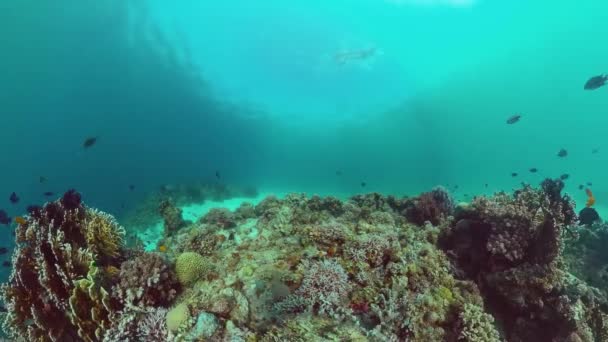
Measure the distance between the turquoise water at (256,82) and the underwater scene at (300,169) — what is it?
1.54 feet

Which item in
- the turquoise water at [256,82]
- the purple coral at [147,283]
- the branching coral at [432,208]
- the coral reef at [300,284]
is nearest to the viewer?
the coral reef at [300,284]

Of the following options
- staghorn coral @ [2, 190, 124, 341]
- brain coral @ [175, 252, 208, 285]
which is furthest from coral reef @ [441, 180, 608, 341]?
staghorn coral @ [2, 190, 124, 341]

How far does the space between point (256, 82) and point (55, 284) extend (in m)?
78.3

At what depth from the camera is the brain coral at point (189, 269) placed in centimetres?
564

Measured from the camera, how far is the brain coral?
5637 millimetres

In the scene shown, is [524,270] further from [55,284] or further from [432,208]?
[55,284]

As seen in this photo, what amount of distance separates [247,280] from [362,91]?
88.2 m

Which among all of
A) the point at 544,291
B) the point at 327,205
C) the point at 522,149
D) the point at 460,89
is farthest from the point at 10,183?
the point at 522,149

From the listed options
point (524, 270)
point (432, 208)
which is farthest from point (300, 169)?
point (524, 270)

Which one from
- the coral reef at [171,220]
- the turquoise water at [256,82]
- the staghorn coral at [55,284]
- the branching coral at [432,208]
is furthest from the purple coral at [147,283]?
the turquoise water at [256,82]

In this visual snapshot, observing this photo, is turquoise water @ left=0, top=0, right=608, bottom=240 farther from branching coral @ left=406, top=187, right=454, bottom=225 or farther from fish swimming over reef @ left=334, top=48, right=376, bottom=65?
branching coral @ left=406, top=187, right=454, bottom=225

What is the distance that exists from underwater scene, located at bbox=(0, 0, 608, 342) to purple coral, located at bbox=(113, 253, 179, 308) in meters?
0.04

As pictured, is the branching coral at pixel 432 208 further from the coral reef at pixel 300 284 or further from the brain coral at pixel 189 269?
the brain coral at pixel 189 269

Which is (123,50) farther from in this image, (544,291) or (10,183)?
(544,291)
